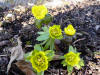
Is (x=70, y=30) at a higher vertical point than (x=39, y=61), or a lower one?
higher

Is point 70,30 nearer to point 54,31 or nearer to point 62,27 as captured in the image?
point 54,31

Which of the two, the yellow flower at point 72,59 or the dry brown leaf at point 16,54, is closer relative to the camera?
the yellow flower at point 72,59

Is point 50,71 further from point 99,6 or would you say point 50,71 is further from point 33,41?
point 99,6

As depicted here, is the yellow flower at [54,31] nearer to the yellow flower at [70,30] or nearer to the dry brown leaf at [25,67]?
the yellow flower at [70,30]

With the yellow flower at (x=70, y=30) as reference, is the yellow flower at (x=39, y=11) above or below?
above

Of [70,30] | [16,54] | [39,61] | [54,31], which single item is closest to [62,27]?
[70,30]

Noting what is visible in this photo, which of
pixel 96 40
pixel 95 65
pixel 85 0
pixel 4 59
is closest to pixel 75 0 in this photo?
pixel 85 0

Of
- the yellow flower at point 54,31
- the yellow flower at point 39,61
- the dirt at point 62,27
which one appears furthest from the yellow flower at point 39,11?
the yellow flower at point 39,61
